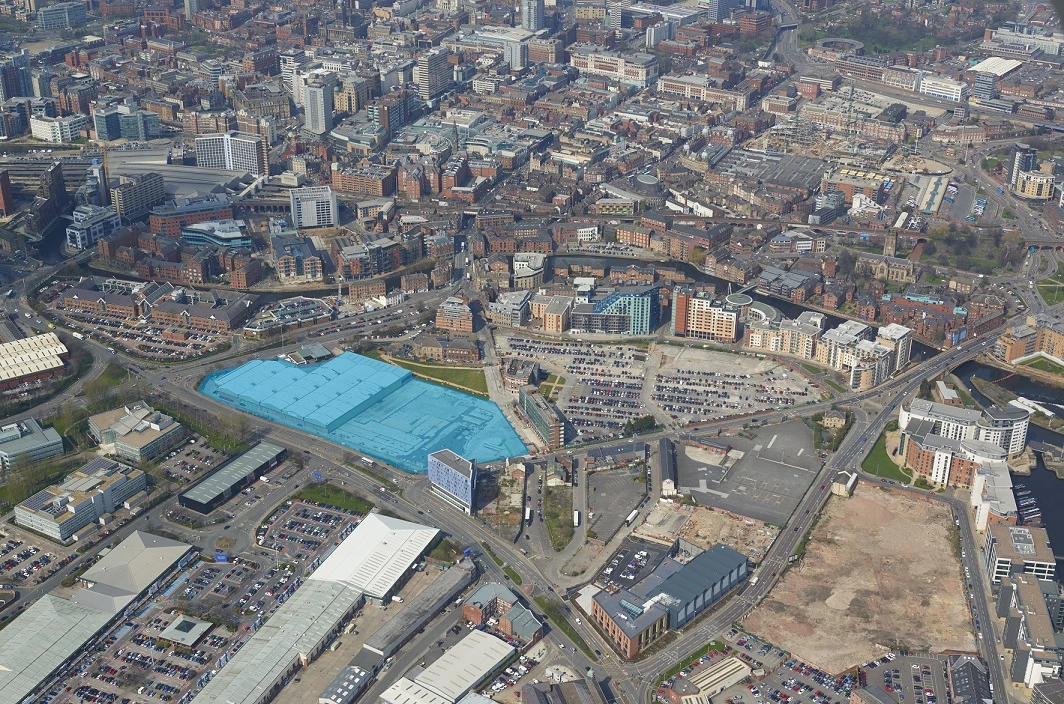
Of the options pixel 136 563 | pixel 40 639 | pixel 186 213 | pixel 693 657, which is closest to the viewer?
pixel 40 639

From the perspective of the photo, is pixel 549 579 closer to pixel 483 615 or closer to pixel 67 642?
pixel 483 615

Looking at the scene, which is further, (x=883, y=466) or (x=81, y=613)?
(x=883, y=466)

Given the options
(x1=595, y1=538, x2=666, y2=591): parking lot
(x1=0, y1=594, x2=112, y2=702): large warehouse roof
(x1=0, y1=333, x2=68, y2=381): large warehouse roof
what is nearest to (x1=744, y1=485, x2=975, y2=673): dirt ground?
(x1=595, y1=538, x2=666, y2=591): parking lot

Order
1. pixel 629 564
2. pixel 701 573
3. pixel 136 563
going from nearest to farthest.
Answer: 1. pixel 701 573
2. pixel 136 563
3. pixel 629 564

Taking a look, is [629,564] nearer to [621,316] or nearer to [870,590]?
[870,590]

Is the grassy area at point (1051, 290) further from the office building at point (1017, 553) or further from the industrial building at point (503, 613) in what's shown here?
the industrial building at point (503, 613)

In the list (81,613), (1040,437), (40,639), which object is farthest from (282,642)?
(1040,437)

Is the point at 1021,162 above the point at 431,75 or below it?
below

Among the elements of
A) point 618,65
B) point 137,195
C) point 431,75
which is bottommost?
point 137,195
